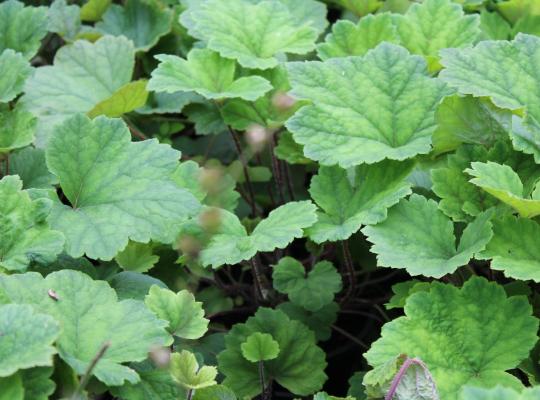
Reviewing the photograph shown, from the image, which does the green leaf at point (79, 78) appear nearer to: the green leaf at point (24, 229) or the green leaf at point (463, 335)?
the green leaf at point (24, 229)

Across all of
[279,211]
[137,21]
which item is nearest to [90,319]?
[279,211]

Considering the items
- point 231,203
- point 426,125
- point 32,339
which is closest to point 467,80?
point 426,125

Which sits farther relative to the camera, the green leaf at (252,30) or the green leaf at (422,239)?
the green leaf at (252,30)

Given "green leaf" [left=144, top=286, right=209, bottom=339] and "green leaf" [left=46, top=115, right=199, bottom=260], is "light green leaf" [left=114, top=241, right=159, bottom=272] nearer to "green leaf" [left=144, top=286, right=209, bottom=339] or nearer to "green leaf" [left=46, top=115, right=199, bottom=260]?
"green leaf" [left=46, top=115, right=199, bottom=260]

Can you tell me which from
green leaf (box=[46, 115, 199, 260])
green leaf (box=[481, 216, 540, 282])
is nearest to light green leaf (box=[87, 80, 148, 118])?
green leaf (box=[46, 115, 199, 260])

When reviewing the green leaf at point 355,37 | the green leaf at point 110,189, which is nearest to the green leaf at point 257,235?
the green leaf at point 110,189

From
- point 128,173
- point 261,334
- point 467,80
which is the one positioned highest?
point 467,80

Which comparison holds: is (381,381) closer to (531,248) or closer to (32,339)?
(531,248)

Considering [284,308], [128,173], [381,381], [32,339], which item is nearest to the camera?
[32,339]
